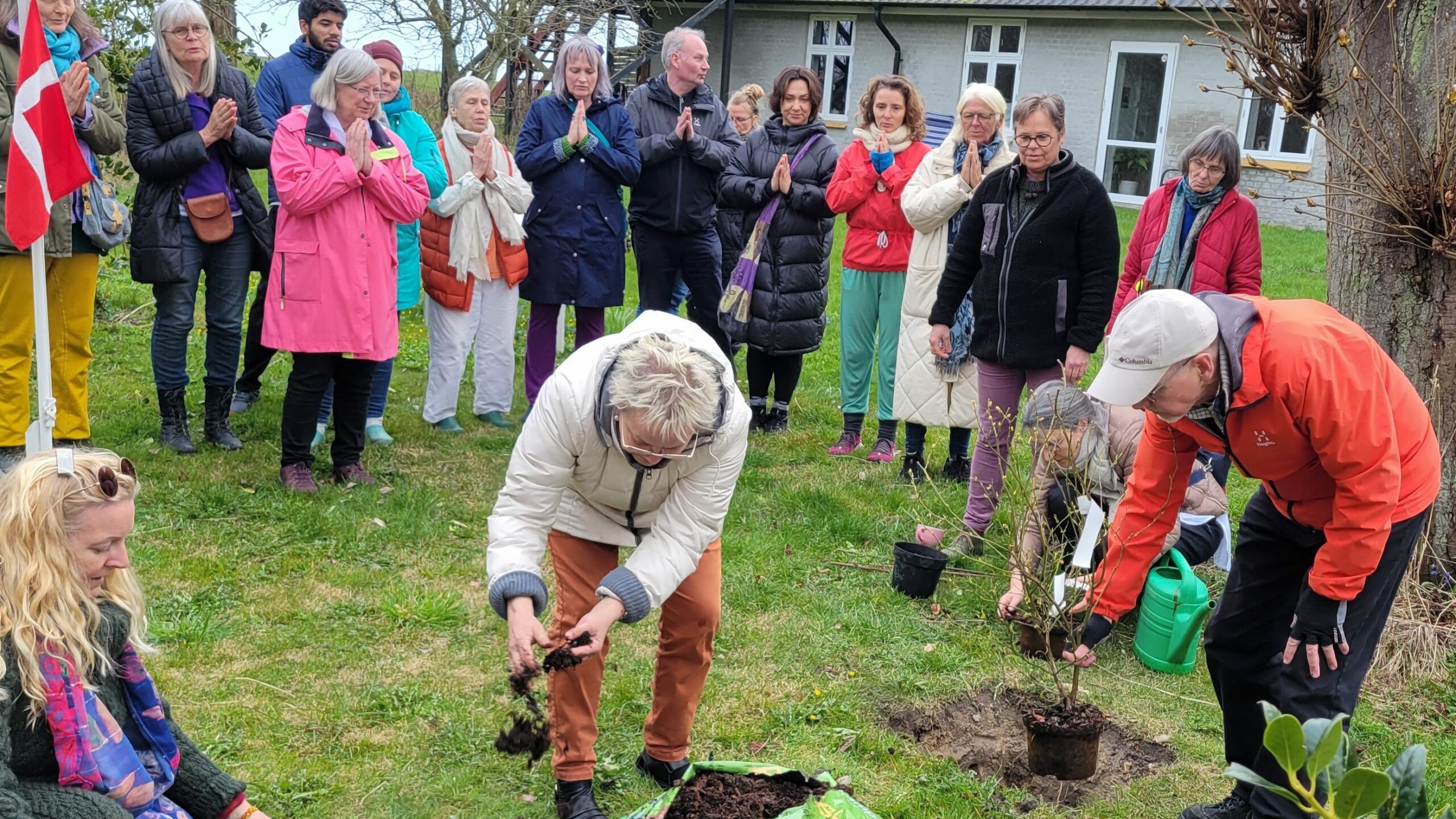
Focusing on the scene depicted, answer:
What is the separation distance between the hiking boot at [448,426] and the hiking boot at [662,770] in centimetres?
355

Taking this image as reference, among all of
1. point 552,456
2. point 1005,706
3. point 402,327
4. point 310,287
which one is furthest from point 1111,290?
point 402,327

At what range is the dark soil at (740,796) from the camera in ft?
9.61

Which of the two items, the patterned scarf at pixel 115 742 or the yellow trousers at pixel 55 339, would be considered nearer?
the patterned scarf at pixel 115 742

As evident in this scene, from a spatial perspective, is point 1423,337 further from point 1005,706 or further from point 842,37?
point 842,37

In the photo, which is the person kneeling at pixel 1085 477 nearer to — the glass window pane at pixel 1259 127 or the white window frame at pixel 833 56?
the glass window pane at pixel 1259 127

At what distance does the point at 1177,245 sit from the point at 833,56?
1595 cm

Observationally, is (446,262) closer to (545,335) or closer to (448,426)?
(545,335)

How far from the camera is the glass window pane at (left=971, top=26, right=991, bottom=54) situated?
64.1 ft

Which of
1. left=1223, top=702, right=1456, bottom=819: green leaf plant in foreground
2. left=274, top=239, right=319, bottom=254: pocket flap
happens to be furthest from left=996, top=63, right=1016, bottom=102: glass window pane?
left=1223, top=702, right=1456, bottom=819: green leaf plant in foreground

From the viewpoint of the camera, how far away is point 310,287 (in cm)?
518

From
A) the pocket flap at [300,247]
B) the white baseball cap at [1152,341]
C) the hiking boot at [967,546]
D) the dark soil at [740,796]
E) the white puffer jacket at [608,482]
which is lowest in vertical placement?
the dark soil at [740,796]

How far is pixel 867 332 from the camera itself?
668 cm

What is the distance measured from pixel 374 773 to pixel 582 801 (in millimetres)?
666

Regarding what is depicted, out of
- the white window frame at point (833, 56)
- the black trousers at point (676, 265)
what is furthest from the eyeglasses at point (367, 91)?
the white window frame at point (833, 56)
